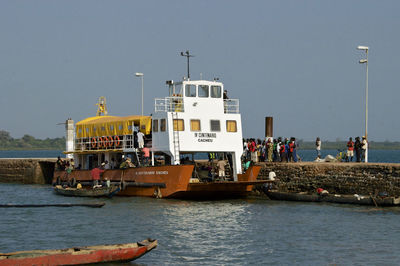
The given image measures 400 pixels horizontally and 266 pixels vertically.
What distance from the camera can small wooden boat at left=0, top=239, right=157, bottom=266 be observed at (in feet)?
52.5

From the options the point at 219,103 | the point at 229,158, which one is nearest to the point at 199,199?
the point at 229,158

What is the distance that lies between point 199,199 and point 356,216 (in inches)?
343

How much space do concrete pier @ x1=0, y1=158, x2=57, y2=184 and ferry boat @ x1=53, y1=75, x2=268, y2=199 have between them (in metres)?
16.4

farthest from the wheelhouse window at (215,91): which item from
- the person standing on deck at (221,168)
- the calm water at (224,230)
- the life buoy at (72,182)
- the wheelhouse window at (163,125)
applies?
the life buoy at (72,182)

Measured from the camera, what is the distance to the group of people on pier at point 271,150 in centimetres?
3500

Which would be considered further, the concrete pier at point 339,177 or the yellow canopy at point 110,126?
the yellow canopy at point 110,126

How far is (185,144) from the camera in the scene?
98.7 feet

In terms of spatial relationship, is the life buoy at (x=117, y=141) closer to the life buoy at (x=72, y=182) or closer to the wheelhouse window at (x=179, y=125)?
the life buoy at (x=72, y=182)

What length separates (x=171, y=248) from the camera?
Result: 19469 mm

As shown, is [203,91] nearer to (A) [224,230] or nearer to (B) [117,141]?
(B) [117,141]

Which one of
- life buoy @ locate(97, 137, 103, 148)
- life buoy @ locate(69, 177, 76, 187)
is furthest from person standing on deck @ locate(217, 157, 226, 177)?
life buoy @ locate(69, 177, 76, 187)

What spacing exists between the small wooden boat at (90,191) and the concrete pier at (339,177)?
822 centimetres

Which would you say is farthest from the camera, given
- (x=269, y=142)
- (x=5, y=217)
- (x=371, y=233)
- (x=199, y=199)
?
(x=269, y=142)

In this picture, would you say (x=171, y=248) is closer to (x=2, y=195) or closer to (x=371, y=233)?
(x=371, y=233)
